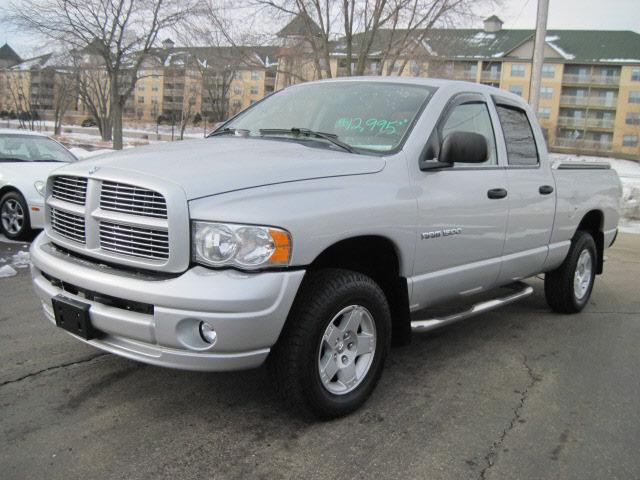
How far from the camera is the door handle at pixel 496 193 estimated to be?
4.17 metres

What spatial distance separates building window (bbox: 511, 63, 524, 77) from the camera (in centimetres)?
6850

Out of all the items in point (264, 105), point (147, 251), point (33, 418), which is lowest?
point (33, 418)

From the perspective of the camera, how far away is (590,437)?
330 centimetres

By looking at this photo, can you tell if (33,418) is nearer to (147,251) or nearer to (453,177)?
(147,251)

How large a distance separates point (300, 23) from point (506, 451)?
54.1 feet

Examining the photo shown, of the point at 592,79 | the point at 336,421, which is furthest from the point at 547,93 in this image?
the point at 336,421

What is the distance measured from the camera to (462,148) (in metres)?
3.59

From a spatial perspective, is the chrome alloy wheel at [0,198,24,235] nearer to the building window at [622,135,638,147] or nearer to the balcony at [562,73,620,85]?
the balcony at [562,73,620,85]

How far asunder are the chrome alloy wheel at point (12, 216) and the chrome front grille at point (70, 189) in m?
4.96

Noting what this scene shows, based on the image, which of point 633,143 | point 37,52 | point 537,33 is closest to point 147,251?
point 537,33

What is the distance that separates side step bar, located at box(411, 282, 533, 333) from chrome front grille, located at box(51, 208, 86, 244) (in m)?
1.96

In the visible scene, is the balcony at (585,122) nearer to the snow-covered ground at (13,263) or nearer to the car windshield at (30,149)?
the car windshield at (30,149)

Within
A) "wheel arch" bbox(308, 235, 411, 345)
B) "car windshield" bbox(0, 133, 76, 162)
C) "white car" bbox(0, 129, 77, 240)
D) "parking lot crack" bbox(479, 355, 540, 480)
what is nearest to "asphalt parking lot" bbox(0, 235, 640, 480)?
"parking lot crack" bbox(479, 355, 540, 480)

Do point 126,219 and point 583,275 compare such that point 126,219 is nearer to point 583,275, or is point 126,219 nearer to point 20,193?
point 583,275
